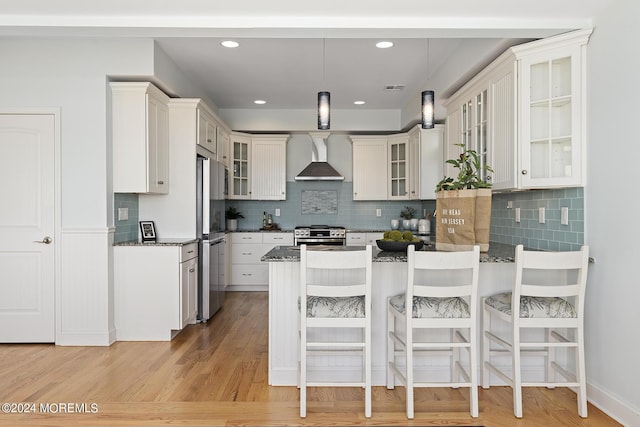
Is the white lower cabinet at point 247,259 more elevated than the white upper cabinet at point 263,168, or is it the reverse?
the white upper cabinet at point 263,168

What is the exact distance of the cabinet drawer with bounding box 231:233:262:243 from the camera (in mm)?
6684

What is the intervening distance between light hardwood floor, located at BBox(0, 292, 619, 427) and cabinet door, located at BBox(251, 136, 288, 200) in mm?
3463

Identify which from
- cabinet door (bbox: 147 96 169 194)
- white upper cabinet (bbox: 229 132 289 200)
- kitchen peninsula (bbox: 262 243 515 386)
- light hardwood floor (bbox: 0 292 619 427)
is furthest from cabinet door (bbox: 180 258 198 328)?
white upper cabinet (bbox: 229 132 289 200)

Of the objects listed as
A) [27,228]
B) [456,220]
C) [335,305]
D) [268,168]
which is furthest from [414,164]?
[27,228]

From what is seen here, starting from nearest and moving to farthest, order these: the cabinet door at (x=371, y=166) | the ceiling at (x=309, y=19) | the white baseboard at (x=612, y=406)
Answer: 1. the white baseboard at (x=612, y=406)
2. the ceiling at (x=309, y=19)
3. the cabinet door at (x=371, y=166)

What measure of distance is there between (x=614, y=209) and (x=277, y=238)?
4.75m

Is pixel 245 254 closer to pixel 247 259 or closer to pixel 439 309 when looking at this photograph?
pixel 247 259

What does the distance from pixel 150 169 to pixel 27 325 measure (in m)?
1.72

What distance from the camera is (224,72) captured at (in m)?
5.09

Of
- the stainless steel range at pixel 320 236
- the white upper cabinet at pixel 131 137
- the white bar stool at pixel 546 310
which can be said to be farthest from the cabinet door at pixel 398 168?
the white bar stool at pixel 546 310

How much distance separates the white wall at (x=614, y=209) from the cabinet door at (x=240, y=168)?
4941 millimetres

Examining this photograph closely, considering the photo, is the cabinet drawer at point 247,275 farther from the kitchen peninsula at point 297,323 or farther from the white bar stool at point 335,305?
the white bar stool at point 335,305

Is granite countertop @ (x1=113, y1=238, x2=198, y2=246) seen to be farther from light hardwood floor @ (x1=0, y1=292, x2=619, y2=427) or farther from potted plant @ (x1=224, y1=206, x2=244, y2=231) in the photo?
potted plant @ (x1=224, y1=206, x2=244, y2=231)

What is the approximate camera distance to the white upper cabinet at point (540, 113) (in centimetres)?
292
